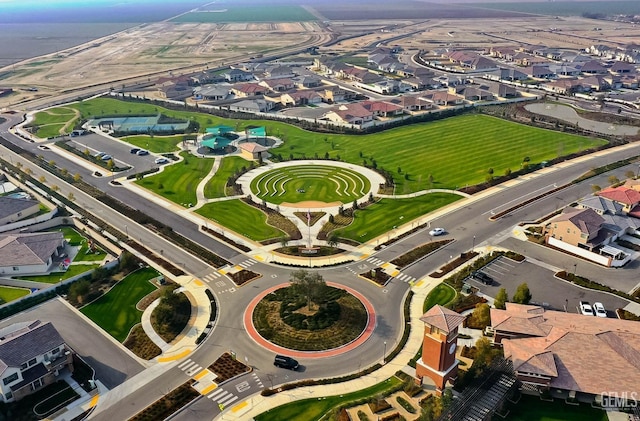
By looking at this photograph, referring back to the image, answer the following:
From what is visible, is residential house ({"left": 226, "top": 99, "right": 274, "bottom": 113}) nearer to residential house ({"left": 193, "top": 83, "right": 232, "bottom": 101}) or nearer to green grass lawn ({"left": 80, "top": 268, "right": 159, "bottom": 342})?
residential house ({"left": 193, "top": 83, "right": 232, "bottom": 101})

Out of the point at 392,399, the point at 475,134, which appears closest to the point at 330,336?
the point at 392,399

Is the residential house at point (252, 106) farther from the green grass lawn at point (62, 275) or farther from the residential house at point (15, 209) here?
the green grass lawn at point (62, 275)

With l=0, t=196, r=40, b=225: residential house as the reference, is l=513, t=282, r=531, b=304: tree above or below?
below

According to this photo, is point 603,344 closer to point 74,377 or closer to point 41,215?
point 74,377

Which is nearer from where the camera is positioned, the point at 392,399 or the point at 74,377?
the point at 392,399

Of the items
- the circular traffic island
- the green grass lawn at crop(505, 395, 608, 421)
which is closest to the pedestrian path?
the circular traffic island

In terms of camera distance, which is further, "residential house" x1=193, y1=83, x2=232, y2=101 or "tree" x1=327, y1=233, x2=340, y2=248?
"residential house" x1=193, y1=83, x2=232, y2=101
